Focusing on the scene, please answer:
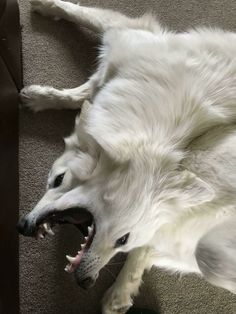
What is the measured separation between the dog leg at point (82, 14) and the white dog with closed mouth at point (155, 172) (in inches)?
12.8

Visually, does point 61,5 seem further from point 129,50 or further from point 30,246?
point 30,246

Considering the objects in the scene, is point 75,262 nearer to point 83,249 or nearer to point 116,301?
point 83,249

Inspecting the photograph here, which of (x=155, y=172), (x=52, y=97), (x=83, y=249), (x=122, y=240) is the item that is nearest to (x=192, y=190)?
(x=155, y=172)

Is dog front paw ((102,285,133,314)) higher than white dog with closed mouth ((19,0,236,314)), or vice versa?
white dog with closed mouth ((19,0,236,314))

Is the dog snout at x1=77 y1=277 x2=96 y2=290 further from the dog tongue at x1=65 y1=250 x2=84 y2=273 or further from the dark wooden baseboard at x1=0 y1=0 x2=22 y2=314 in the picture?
the dark wooden baseboard at x1=0 y1=0 x2=22 y2=314

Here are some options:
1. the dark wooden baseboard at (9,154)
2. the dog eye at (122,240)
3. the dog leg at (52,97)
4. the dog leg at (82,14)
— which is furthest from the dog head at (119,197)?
the dog leg at (82,14)

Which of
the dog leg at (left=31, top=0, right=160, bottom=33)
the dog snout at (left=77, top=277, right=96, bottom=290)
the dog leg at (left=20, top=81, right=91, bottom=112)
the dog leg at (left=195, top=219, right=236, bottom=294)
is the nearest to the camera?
the dog leg at (left=195, top=219, right=236, bottom=294)

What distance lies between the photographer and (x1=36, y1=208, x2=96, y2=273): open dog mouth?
129cm

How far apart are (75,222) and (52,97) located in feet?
1.78

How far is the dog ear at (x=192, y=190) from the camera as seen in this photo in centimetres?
121

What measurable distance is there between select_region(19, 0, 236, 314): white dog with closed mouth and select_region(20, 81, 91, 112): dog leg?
0.23 meters

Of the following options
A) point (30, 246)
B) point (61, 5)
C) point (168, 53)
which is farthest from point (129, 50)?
point (30, 246)

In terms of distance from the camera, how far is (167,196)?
124cm

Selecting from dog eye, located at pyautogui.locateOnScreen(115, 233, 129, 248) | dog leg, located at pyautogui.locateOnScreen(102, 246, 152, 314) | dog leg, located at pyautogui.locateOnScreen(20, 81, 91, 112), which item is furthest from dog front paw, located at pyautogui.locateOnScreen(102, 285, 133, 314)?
dog leg, located at pyautogui.locateOnScreen(20, 81, 91, 112)
